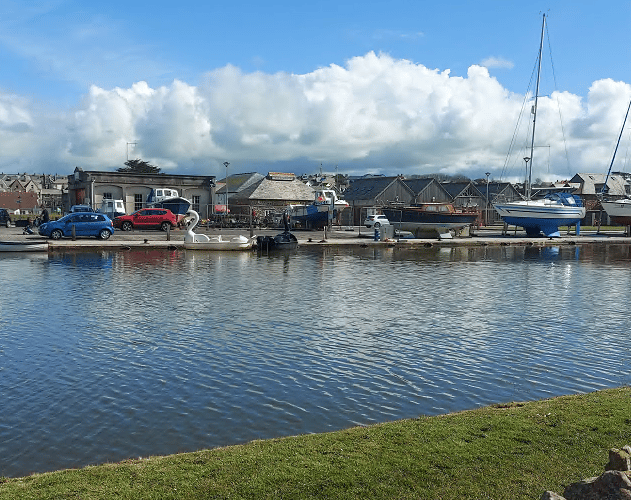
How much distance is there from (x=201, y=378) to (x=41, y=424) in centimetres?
311

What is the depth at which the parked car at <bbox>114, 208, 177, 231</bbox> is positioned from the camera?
52.6 metres

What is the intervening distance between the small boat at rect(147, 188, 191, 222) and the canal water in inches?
1350

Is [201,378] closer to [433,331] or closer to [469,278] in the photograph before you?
[433,331]

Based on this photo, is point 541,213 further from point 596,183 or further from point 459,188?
point 596,183

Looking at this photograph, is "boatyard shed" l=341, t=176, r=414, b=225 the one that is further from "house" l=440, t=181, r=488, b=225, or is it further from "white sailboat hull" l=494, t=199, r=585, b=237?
"white sailboat hull" l=494, t=199, r=585, b=237

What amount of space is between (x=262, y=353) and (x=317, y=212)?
47.4 meters

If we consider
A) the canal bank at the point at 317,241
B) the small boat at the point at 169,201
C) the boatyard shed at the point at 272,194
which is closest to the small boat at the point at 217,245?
the canal bank at the point at 317,241

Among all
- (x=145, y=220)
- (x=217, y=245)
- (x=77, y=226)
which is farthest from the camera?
(x=145, y=220)

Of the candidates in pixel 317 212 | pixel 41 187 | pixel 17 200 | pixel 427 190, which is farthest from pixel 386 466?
pixel 41 187

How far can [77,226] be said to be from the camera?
4203cm

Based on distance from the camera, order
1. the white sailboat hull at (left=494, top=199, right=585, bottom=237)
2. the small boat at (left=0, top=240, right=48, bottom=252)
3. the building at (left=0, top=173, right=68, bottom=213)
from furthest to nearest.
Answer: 1. the building at (left=0, top=173, right=68, bottom=213)
2. the white sailboat hull at (left=494, top=199, right=585, bottom=237)
3. the small boat at (left=0, top=240, right=48, bottom=252)

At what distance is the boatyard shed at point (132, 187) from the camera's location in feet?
217

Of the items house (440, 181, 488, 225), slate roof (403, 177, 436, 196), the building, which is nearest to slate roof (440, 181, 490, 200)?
house (440, 181, 488, 225)

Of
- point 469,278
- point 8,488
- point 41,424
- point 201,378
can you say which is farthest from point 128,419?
point 469,278
